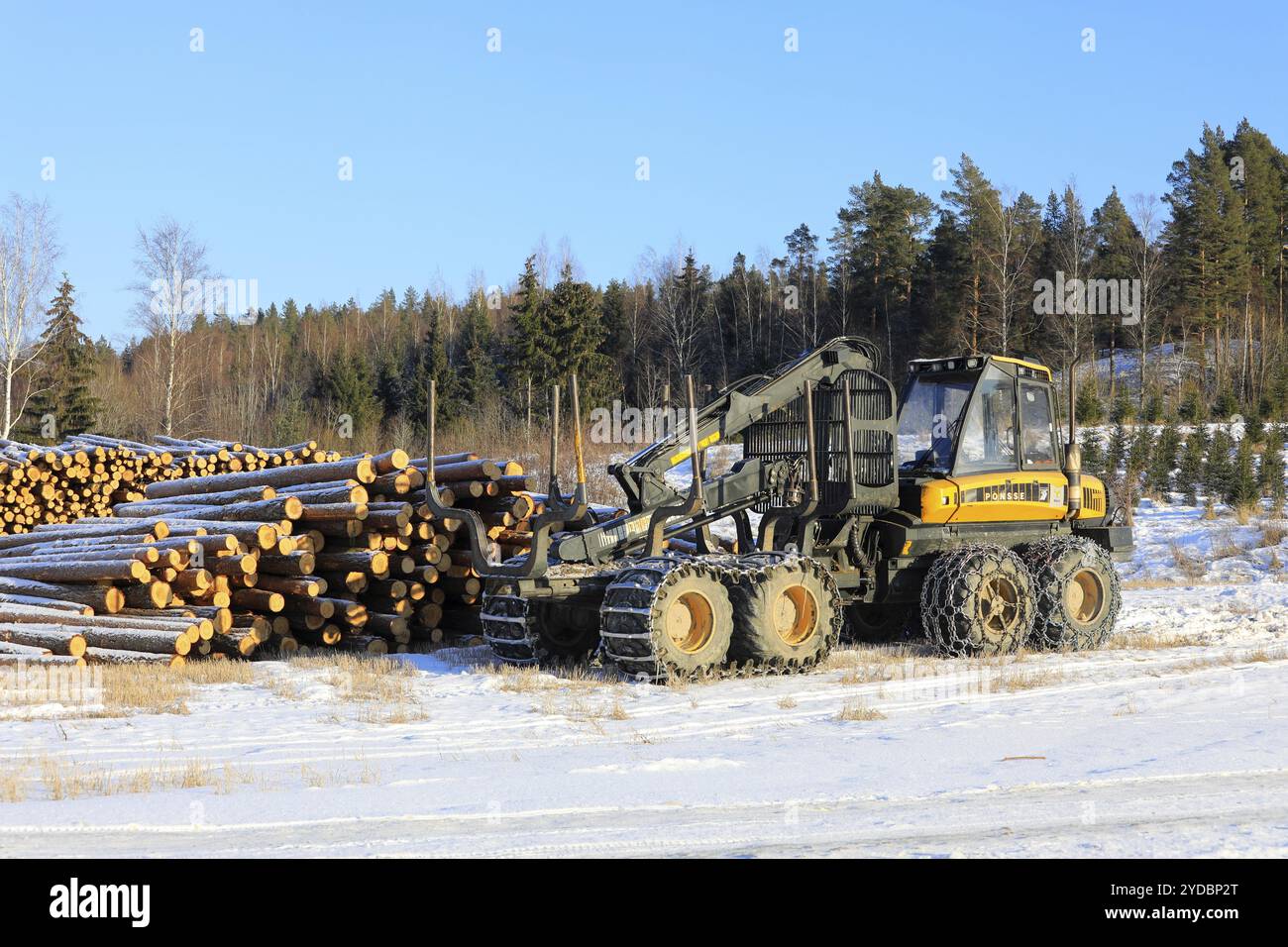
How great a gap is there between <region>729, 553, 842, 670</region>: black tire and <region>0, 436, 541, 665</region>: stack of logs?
4389mm

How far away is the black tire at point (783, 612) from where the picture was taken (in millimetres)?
11289

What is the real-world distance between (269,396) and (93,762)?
248ft

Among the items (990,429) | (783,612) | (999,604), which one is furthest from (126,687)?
(990,429)

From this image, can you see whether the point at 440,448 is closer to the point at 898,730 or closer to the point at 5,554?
the point at 5,554

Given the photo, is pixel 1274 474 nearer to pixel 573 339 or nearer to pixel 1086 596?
pixel 1086 596

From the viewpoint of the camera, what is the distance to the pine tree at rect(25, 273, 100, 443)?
4547 centimetres

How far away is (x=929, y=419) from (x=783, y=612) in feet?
10.7

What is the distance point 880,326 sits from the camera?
6309 cm

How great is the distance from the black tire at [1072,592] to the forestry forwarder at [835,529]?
2 centimetres

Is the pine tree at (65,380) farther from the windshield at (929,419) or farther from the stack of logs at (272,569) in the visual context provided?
the windshield at (929,419)

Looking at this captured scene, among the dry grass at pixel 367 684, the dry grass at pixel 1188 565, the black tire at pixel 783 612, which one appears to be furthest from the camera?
the dry grass at pixel 1188 565

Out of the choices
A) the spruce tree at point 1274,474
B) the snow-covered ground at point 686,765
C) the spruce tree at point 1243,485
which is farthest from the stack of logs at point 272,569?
the spruce tree at point 1274,474

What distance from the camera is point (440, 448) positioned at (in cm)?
4288

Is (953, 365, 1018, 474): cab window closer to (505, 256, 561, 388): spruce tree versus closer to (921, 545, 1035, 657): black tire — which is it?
(921, 545, 1035, 657): black tire
